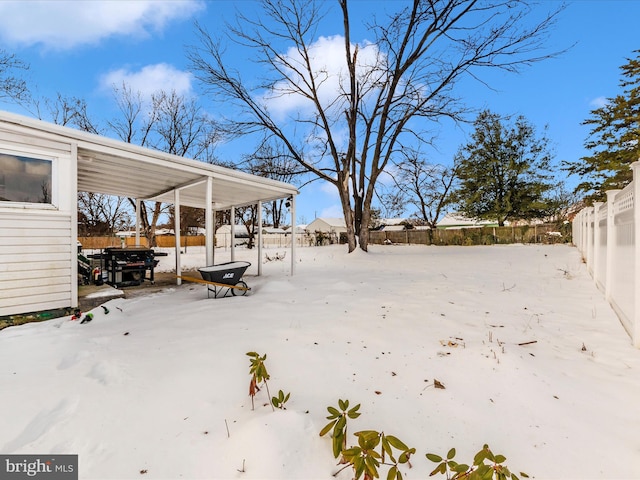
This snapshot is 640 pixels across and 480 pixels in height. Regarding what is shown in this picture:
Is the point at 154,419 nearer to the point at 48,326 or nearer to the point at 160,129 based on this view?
the point at 48,326

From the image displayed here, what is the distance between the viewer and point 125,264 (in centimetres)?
720

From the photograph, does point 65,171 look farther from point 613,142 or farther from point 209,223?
point 613,142

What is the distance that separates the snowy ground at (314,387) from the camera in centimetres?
175

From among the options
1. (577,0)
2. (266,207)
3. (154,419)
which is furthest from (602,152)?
(266,207)

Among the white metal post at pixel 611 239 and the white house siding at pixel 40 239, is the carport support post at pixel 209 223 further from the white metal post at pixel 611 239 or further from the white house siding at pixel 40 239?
the white metal post at pixel 611 239

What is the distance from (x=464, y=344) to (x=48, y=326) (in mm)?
5282

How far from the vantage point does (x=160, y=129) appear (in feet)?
64.3

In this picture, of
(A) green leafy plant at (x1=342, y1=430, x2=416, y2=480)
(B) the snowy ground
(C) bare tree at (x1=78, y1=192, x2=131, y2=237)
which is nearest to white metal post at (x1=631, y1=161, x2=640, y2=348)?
(B) the snowy ground

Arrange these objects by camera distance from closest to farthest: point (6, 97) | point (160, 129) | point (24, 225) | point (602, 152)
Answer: point (24, 225), point (6, 97), point (602, 152), point (160, 129)

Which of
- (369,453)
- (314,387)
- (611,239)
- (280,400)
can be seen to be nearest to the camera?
(369,453)

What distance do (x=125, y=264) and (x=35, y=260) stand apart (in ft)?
9.37

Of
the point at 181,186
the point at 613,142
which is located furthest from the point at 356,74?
the point at 613,142

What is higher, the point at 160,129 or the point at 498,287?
the point at 160,129

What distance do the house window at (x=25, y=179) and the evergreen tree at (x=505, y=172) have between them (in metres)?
23.4
